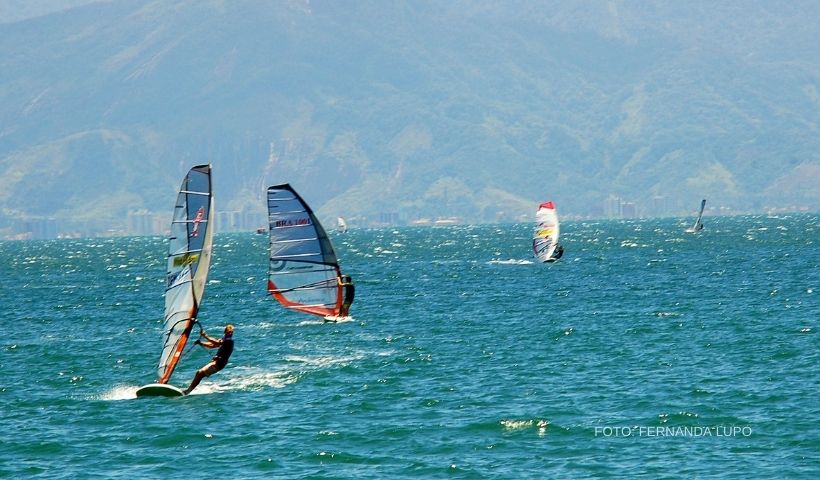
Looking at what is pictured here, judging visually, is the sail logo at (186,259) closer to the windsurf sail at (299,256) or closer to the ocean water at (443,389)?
the ocean water at (443,389)

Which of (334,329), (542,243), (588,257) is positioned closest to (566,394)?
(334,329)

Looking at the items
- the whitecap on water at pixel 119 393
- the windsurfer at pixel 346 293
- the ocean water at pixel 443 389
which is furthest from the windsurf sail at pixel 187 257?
the windsurfer at pixel 346 293

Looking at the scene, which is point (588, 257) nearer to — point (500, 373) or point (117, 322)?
point (117, 322)

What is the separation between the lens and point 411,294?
106 m

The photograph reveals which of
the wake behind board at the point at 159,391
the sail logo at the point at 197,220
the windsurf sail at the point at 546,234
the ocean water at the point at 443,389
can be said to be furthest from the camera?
the windsurf sail at the point at 546,234

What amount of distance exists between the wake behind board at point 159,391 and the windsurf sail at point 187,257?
637mm

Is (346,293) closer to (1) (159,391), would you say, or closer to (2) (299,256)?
(2) (299,256)

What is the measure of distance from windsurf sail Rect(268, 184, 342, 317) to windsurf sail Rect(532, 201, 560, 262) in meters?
58.5

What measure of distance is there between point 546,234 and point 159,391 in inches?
3536

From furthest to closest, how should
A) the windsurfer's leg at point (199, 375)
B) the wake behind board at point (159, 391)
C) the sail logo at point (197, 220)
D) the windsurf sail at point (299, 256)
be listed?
1. the windsurf sail at point (299, 256)
2. the wake behind board at point (159, 391)
3. the windsurfer's leg at point (199, 375)
4. the sail logo at point (197, 220)

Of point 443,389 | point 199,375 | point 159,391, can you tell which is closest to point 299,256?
point 199,375

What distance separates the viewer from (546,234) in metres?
142

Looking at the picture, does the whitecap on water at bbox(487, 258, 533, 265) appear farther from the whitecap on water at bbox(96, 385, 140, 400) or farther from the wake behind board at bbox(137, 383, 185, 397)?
the wake behind board at bbox(137, 383, 185, 397)

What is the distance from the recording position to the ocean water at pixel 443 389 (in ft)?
145
